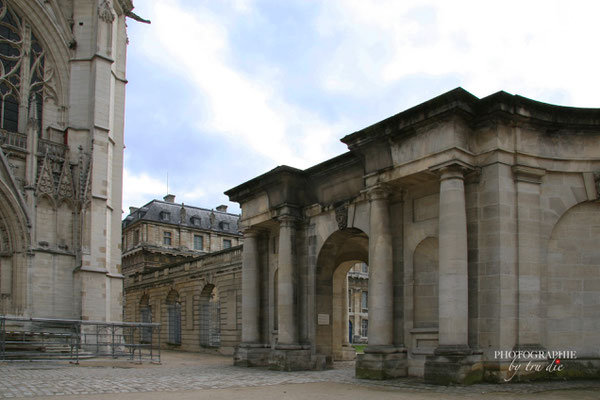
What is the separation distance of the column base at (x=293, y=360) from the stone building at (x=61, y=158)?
12.3 m

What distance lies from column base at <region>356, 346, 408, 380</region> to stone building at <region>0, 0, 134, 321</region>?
1636cm

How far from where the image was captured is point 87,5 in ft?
99.0

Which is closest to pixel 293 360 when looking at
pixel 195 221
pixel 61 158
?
pixel 61 158

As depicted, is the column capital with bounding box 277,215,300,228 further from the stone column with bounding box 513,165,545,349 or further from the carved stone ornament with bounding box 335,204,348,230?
the stone column with bounding box 513,165,545,349

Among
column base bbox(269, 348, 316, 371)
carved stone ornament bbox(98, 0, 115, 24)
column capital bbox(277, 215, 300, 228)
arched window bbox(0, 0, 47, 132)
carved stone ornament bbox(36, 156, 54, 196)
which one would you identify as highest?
carved stone ornament bbox(98, 0, 115, 24)

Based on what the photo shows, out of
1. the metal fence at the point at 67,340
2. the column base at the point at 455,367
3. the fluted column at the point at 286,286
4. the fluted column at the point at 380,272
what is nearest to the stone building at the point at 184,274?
the metal fence at the point at 67,340

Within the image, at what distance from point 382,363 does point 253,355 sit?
6.60 metres

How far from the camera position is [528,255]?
12.9m

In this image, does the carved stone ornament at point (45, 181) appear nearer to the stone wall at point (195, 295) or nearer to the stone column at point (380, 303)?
the stone wall at point (195, 295)

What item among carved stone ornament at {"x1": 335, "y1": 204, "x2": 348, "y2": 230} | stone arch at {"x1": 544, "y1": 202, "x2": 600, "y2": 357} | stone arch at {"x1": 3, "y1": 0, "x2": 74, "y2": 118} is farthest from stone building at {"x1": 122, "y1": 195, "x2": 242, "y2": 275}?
stone arch at {"x1": 544, "y1": 202, "x2": 600, "y2": 357}

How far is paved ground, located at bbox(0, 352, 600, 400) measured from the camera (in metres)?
10.7

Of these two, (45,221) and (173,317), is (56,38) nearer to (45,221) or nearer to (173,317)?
(45,221)

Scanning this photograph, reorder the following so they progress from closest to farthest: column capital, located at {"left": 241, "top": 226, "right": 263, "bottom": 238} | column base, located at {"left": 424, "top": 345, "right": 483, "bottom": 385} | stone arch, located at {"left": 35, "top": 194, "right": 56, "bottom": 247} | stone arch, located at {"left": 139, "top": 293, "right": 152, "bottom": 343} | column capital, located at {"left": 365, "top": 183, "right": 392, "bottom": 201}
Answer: column base, located at {"left": 424, "top": 345, "right": 483, "bottom": 385}
column capital, located at {"left": 365, "top": 183, "right": 392, "bottom": 201}
column capital, located at {"left": 241, "top": 226, "right": 263, "bottom": 238}
stone arch, located at {"left": 35, "top": 194, "right": 56, "bottom": 247}
stone arch, located at {"left": 139, "top": 293, "right": 152, "bottom": 343}

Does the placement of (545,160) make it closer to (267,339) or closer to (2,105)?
(267,339)
